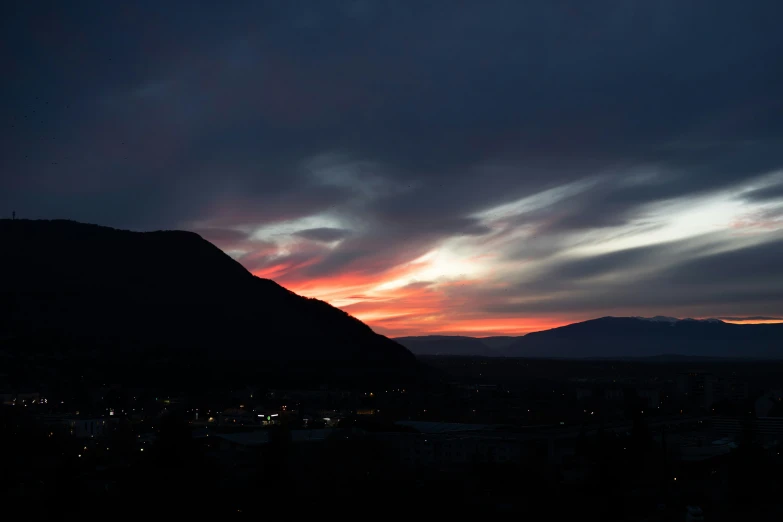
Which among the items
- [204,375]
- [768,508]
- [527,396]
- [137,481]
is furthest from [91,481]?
[527,396]

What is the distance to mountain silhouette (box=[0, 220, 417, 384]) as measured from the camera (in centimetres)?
8588

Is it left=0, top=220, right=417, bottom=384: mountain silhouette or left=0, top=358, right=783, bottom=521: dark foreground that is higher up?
left=0, top=220, right=417, bottom=384: mountain silhouette

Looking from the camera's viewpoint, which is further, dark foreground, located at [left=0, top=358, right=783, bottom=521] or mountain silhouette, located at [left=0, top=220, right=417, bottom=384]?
mountain silhouette, located at [left=0, top=220, right=417, bottom=384]

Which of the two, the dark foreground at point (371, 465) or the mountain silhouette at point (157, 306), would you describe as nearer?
the dark foreground at point (371, 465)

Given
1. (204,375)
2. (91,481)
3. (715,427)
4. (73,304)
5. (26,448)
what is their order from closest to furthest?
(91,481), (26,448), (715,427), (204,375), (73,304)

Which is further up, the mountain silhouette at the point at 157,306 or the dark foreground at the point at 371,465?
the mountain silhouette at the point at 157,306

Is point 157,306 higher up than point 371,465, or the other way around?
point 157,306

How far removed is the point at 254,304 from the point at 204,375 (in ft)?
102

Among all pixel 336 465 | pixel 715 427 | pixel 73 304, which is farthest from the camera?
pixel 73 304

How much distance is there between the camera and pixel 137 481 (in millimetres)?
26078

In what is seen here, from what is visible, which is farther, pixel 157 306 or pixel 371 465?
pixel 157 306

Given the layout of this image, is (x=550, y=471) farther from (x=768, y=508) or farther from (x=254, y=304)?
(x=254, y=304)

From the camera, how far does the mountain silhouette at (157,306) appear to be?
85875 millimetres

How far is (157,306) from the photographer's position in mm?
99375
